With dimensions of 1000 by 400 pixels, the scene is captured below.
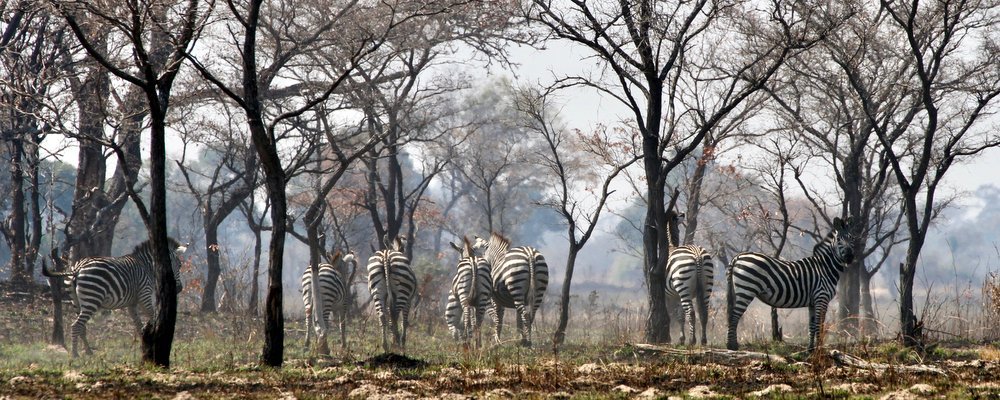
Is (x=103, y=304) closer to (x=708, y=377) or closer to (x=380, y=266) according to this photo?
(x=380, y=266)

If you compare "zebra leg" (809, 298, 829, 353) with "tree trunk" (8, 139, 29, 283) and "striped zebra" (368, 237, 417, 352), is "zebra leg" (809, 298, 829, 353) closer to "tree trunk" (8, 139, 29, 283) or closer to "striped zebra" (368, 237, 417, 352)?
"striped zebra" (368, 237, 417, 352)

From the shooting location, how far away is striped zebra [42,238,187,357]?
18453 mm

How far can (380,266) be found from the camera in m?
19.4

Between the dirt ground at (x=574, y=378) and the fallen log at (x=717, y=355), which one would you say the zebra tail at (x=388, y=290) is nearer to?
the dirt ground at (x=574, y=378)

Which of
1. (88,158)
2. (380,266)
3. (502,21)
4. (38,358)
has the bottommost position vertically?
(38,358)

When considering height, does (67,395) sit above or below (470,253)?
below

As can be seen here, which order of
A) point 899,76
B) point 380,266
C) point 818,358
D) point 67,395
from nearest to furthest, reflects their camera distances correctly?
point 67,395 < point 818,358 < point 380,266 < point 899,76

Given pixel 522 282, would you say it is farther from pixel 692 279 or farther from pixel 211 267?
pixel 211 267

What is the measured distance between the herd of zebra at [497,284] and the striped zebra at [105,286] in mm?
19

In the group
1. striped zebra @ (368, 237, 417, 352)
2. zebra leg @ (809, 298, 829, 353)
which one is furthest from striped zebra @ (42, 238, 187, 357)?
zebra leg @ (809, 298, 829, 353)

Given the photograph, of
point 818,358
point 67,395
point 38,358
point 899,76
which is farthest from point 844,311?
point 67,395

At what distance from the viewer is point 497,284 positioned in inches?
796

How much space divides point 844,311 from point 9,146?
78.2 feet

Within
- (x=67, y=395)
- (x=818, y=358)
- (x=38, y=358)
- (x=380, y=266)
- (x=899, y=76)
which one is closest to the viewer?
(x=67, y=395)
